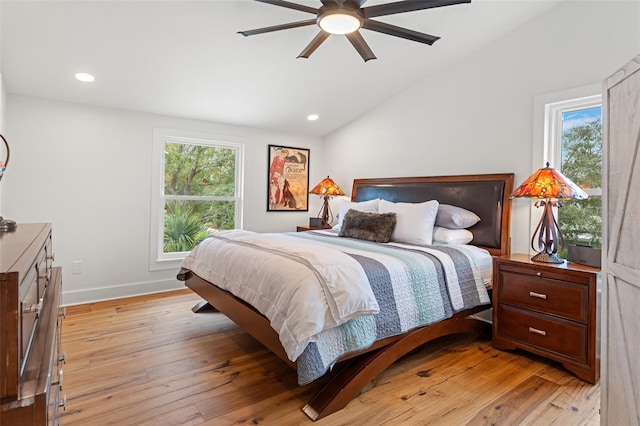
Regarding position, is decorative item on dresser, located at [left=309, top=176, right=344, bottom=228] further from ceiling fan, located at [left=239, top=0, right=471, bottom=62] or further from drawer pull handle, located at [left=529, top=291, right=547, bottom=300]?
drawer pull handle, located at [left=529, top=291, right=547, bottom=300]

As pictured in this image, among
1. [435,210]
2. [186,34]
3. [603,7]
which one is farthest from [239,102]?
[603,7]

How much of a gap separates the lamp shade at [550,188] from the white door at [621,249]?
1.14m

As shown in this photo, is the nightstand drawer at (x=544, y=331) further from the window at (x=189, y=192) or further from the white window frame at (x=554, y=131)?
the window at (x=189, y=192)

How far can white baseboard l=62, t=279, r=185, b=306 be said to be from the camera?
3.53 metres

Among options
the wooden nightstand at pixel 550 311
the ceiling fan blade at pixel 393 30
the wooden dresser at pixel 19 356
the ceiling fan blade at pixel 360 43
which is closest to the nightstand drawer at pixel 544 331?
the wooden nightstand at pixel 550 311

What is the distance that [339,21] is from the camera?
83.0 inches

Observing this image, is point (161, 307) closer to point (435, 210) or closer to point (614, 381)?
point (435, 210)

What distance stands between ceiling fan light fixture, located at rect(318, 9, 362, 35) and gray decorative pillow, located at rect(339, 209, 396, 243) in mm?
1643

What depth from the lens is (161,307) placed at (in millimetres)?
3510

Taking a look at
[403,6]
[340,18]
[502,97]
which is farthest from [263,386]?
[502,97]

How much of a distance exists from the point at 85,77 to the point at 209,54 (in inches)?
45.8

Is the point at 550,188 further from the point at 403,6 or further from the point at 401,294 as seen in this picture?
the point at 403,6

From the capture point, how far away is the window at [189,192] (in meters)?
4.03

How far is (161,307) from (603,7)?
184 inches
